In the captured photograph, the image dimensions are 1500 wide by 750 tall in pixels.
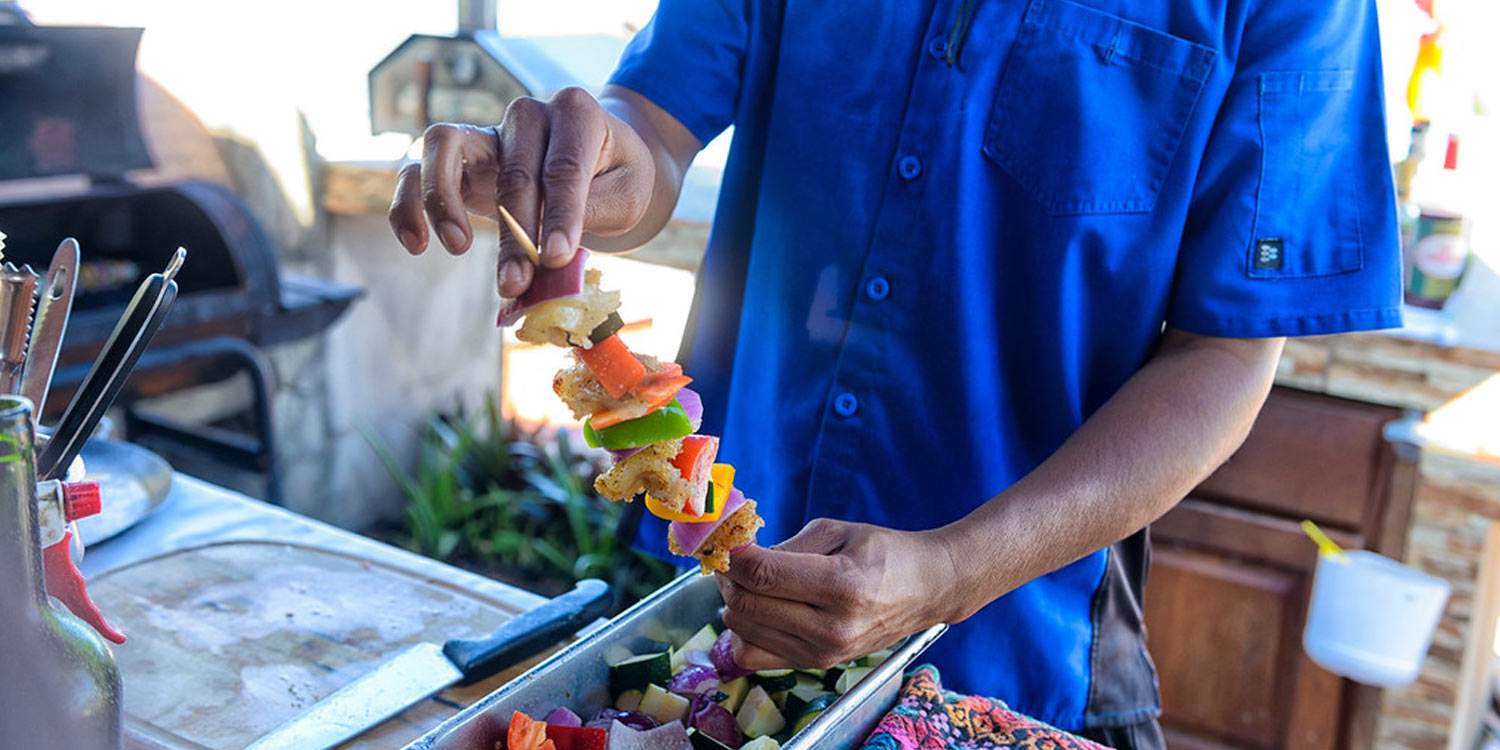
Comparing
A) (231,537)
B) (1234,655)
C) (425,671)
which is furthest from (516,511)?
(425,671)

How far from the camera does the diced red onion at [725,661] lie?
127cm

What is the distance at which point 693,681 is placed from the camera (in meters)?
1.27

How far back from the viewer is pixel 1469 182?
3.04m

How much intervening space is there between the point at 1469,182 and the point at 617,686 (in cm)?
281

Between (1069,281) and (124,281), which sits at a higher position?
(1069,281)

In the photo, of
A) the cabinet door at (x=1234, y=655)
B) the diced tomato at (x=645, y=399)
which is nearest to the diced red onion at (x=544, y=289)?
the diced tomato at (x=645, y=399)

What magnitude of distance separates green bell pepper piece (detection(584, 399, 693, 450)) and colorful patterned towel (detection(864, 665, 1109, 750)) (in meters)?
0.35

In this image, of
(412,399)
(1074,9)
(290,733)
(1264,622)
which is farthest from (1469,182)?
(412,399)

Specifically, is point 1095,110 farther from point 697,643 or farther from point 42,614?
point 42,614

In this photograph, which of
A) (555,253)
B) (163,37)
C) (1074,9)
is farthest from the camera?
(163,37)

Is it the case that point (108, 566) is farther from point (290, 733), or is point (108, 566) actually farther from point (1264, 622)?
point (1264, 622)

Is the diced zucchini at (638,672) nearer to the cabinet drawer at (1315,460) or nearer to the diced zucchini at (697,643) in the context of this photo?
the diced zucchini at (697,643)

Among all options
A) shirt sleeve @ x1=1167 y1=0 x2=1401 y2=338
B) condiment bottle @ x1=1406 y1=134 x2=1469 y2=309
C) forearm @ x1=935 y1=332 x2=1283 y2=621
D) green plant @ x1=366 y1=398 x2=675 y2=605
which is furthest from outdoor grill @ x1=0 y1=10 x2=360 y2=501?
condiment bottle @ x1=1406 y1=134 x2=1469 y2=309

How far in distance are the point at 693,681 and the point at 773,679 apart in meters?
0.09
